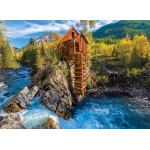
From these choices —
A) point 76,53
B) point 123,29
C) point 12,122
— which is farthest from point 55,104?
point 123,29

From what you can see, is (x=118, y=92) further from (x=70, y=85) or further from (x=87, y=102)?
(x=70, y=85)

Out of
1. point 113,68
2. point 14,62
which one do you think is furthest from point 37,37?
point 113,68

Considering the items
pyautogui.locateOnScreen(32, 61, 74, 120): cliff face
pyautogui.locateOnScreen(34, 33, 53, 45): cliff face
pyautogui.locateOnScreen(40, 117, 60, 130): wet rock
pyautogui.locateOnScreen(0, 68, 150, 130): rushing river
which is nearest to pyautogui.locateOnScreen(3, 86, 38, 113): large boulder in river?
pyautogui.locateOnScreen(0, 68, 150, 130): rushing river

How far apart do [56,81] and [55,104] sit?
0.82 metres

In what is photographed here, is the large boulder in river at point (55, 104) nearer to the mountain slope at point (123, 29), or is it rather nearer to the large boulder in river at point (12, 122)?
the large boulder in river at point (12, 122)

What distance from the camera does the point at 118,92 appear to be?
5234mm

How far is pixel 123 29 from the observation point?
4.65 meters

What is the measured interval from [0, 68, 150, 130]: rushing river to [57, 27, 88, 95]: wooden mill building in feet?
1.85

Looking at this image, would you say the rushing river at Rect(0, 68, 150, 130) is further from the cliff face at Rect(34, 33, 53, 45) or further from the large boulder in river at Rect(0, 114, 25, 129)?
the cliff face at Rect(34, 33, 53, 45)

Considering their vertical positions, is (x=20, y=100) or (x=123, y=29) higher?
(x=123, y=29)

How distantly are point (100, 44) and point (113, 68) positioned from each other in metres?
0.83

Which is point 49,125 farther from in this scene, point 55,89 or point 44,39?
point 44,39

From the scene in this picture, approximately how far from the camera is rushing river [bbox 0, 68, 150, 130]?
4.33 metres

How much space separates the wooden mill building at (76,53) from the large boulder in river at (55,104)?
0.72 m
